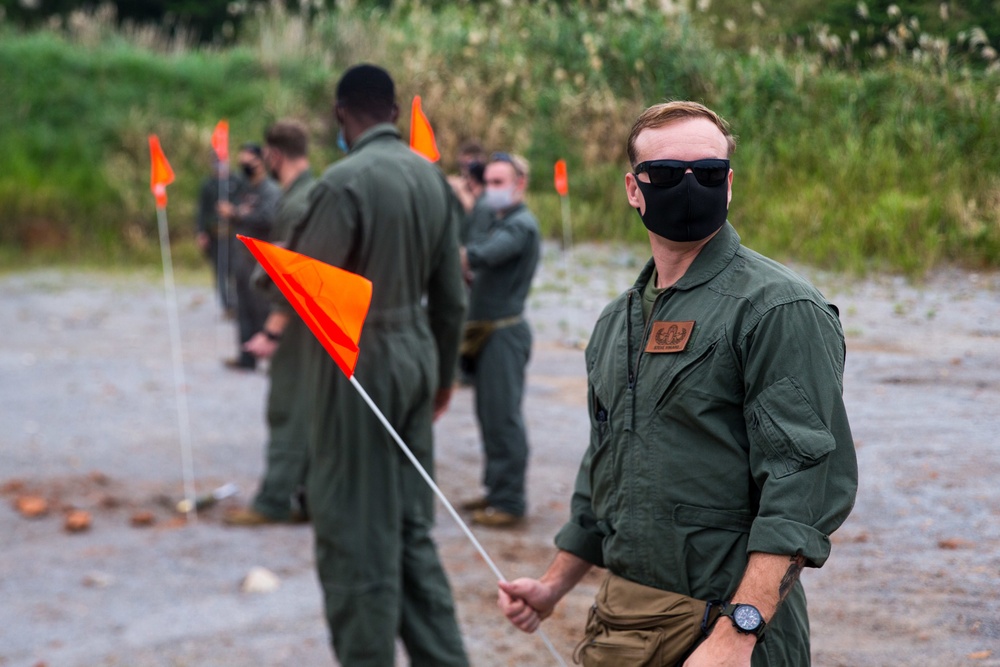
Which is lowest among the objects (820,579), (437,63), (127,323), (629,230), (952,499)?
(127,323)

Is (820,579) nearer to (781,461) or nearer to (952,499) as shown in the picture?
(952,499)

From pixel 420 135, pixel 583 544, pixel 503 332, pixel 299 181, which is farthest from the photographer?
pixel 299 181

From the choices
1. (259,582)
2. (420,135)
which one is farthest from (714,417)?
(259,582)

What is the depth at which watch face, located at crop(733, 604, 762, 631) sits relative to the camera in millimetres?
2092

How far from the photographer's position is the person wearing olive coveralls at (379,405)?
14.3ft

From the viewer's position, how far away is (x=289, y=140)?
7.65 metres

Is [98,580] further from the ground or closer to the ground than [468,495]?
further from the ground

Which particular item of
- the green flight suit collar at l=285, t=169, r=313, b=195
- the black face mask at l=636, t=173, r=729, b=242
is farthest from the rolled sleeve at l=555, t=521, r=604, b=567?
the green flight suit collar at l=285, t=169, r=313, b=195

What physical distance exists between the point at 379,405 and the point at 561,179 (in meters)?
1.89

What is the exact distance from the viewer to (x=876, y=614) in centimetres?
343

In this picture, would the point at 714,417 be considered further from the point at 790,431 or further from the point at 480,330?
the point at 480,330

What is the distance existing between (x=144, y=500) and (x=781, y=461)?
6.20 m

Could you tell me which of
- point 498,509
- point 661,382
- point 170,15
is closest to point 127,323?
point 498,509

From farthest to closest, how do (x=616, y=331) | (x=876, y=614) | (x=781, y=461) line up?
(x=876, y=614)
(x=616, y=331)
(x=781, y=461)
